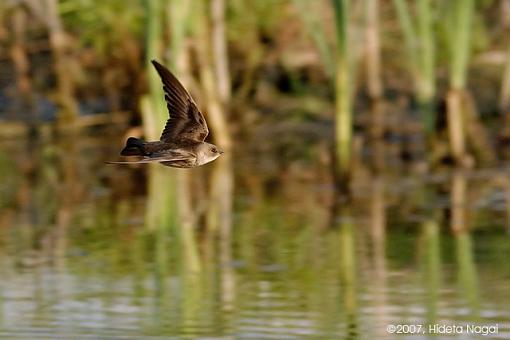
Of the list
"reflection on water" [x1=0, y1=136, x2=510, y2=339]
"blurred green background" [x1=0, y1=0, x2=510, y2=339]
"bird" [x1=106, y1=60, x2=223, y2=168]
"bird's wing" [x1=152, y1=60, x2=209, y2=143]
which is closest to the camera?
"bird" [x1=106, y1=60, x2=223, y2=168]

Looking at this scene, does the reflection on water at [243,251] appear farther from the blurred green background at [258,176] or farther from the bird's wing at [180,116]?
the bird's wing at [180,116]

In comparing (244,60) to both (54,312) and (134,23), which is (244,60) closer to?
(134,23)

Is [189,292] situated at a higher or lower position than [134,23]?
lower

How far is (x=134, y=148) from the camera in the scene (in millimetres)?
6840

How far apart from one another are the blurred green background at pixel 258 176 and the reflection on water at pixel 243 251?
25mm

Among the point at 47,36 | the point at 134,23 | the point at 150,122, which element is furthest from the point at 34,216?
the point at 47,36

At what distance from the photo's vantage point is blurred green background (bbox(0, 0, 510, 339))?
27.9 feet

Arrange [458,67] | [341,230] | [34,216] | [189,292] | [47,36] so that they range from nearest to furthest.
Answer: [189,292], [341,230], [34,216], [458,67], [47,36]

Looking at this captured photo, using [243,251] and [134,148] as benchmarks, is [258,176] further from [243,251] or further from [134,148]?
[134,148]

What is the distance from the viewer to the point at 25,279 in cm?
923

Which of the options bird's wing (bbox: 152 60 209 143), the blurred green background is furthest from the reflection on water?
bird's wing (bbox: 152 60 209 143)

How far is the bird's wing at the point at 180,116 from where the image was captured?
7.16 metres

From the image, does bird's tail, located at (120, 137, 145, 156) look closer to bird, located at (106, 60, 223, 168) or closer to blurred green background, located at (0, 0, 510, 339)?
bird, located at (106, 60, 223, 168)

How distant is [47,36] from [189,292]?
28.1ft
